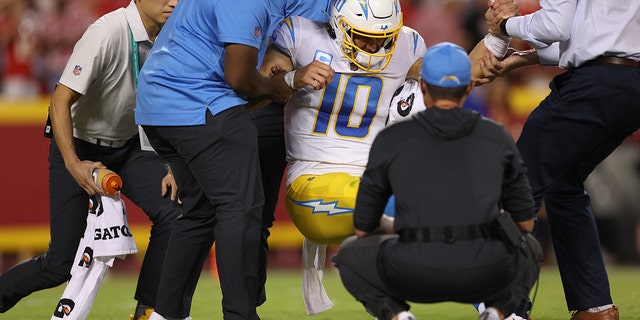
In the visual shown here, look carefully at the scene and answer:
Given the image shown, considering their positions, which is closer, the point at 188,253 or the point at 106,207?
the point at 188,253

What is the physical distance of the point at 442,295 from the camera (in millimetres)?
4234

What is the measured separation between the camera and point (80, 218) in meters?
5.75

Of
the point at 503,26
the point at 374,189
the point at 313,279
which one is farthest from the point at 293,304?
the point at 374,189

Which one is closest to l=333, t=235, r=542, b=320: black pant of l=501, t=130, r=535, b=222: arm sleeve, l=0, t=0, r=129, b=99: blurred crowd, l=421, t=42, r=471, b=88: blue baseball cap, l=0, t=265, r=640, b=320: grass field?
l=501, t=130, r=535, b=222: arm sleeve

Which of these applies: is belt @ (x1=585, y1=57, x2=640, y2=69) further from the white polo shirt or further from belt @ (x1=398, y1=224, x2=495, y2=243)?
the white polo shirt

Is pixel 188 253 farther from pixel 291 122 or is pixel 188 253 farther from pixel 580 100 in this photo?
pixel 580 100

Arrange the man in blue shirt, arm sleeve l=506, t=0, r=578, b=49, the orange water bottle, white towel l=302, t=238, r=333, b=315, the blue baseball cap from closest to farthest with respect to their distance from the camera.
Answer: the blue baseball cap, the man in blue shirt, arm sleeve l=506, t=0, r=578, b=49, the orange water bottle, white towel l=302, t=238, r=333, b=315

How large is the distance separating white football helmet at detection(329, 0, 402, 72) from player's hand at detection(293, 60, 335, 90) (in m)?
0.28

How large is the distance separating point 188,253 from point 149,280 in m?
0.69

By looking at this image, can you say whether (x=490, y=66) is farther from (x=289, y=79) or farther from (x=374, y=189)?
(x=374, y=189)

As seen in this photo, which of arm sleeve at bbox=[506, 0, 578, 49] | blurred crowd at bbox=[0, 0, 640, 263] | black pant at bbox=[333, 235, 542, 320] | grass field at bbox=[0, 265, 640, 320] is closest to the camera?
black pant at bbox=[333, 235, 542, 320]

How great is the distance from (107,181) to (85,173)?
15 cm

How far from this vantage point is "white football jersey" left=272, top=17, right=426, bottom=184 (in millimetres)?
5312

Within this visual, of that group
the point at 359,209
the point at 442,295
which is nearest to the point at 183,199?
the point at 359,209
